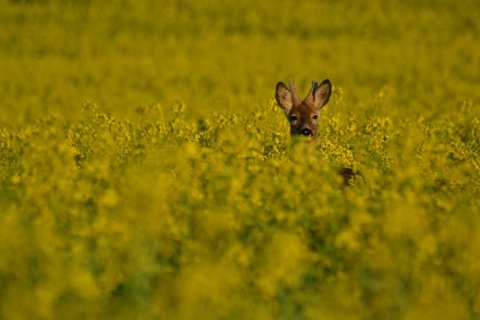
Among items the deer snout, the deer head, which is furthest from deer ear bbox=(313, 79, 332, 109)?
the deer snout

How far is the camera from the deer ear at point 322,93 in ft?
36.0

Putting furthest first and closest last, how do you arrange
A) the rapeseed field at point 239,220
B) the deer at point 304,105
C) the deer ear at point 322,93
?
the deer ear at point 322,93
the deer at point 304,105
the rapeseed field at point 239,220

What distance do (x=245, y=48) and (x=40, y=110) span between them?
32.7 feet

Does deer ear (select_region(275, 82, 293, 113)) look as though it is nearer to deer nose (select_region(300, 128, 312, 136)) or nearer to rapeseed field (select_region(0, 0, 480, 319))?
rapeseed field (select_region(0, 0, 480, 319))

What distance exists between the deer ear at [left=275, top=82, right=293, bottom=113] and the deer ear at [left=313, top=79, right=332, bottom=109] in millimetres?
283

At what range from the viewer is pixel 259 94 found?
62.5ft

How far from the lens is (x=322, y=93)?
1105cm

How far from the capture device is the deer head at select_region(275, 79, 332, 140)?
1067 centimetres

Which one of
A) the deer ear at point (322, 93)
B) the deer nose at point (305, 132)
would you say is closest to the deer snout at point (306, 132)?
the deer nose at point (305, 132)

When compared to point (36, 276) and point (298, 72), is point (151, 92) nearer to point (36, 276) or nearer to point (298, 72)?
point (298, 72)

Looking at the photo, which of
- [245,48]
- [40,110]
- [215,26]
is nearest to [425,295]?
[40,110]

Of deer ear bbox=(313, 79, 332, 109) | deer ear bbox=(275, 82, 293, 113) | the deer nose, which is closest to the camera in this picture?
the deer nose

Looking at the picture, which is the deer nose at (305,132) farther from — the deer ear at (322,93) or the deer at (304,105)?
the deer ear at (322,93)

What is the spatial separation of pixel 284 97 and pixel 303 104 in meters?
0.27
